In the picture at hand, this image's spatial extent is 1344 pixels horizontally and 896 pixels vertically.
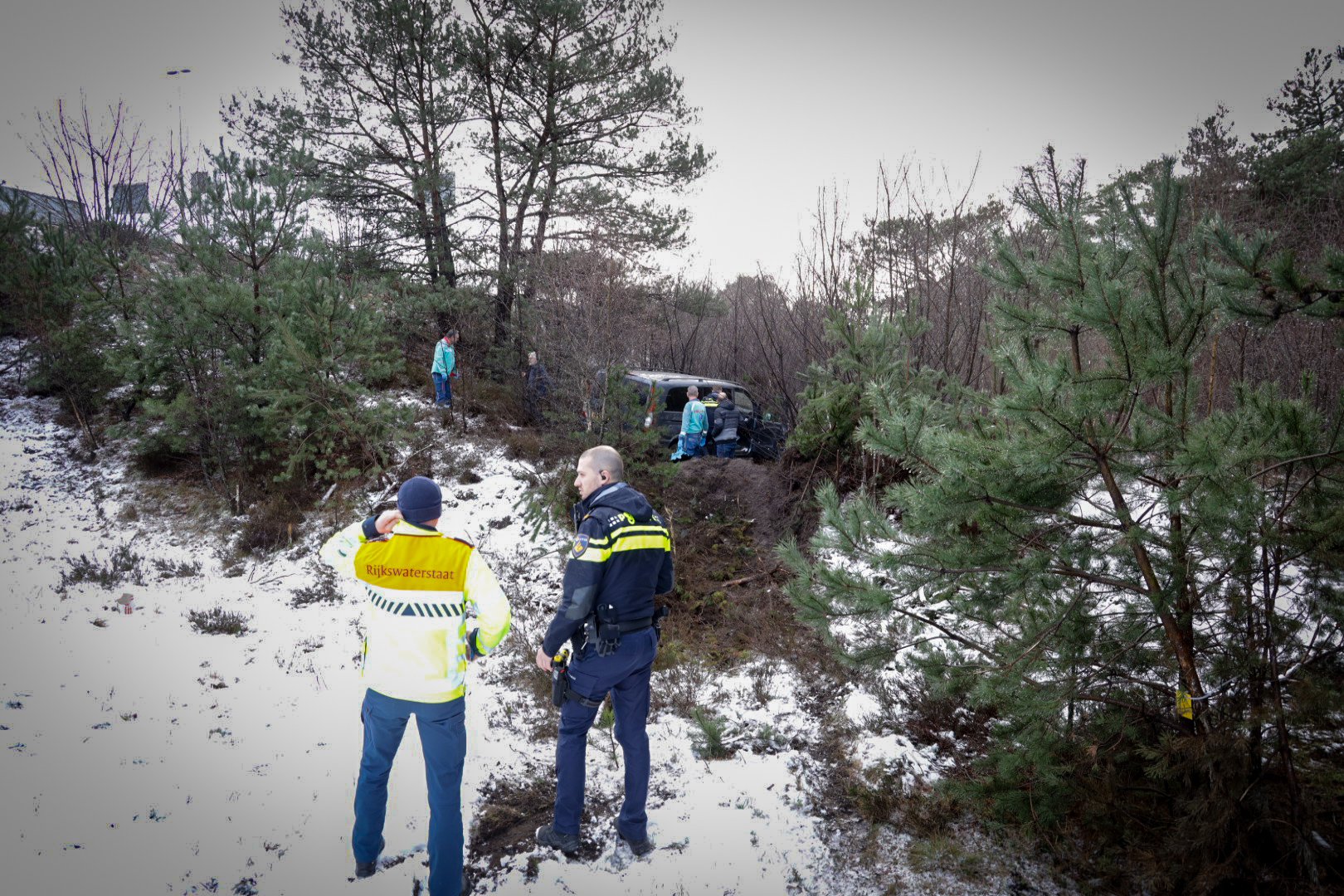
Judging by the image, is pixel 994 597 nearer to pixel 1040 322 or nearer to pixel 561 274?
pixel 1040 322

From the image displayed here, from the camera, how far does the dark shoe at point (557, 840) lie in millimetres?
3609

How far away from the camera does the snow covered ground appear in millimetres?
3484

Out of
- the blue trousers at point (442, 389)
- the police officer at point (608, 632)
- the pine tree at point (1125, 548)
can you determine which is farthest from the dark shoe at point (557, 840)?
the blue trousers at point (442, 389)

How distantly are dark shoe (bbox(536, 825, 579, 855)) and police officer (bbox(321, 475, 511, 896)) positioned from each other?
0.57 metres

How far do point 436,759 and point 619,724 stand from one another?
98 centimetres

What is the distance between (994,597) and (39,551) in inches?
456

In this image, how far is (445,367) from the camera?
1209 centimetres

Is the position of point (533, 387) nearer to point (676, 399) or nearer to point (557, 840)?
point (676, 399)

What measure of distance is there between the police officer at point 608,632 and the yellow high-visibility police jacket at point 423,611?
0.41m

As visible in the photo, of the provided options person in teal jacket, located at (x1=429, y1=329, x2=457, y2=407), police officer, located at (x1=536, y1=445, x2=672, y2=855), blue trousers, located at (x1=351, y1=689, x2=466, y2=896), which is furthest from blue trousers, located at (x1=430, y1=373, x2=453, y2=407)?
blue trousers, located at (x1=351, y1=689, x2=466, y2=896)

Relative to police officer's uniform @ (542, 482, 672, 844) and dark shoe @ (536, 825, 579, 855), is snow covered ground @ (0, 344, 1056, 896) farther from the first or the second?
police officer's uniform @ (542, 482, 672, 844)

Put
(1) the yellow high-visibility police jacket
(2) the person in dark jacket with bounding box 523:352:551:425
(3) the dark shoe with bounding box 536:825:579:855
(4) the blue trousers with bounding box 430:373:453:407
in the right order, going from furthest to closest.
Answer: (4) the blue trousers with bounding box 430:373:453:407 → (2) the person in dark jacket with bounding box 523:352:551:425 → (3) the dark shoe with bounding box 536:825:579:855 → (1) the yellow high-visibility police jacket

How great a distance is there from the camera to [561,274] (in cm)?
1071

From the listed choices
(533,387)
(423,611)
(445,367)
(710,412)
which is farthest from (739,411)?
(423,611)
